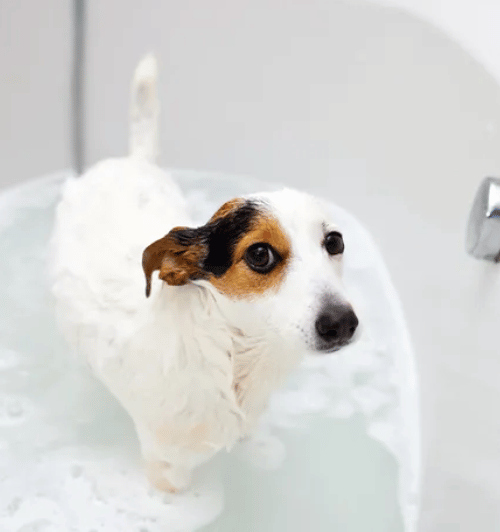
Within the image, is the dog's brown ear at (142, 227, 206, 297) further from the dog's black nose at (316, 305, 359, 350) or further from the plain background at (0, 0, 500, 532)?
the plain background at (0, 0, 500, 532)

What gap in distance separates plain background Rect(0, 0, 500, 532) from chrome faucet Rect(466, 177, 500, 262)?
0.22 m

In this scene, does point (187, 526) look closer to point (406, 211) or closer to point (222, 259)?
point (222, 259)

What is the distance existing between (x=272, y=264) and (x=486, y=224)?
0.40m

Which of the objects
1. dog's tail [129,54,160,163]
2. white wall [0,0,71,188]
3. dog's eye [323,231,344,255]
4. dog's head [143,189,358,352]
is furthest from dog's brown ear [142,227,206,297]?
white wall [0,0,71,188]

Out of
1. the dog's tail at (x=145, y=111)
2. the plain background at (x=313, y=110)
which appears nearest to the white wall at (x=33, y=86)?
the plain background at (x=313, y=110)

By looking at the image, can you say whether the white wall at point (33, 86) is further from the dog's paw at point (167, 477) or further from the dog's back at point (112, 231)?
the dog's paw at point (167, 477)

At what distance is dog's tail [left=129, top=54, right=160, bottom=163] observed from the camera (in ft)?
4.55

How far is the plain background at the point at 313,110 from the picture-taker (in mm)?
1456

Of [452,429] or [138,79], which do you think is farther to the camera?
[138,79]

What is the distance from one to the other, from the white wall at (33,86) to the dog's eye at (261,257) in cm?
126

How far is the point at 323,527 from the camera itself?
1.30 m

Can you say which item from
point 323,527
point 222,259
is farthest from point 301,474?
point 222,259

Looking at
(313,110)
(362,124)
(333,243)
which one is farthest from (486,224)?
(313,110)

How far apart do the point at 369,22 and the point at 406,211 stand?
528 millimetres
